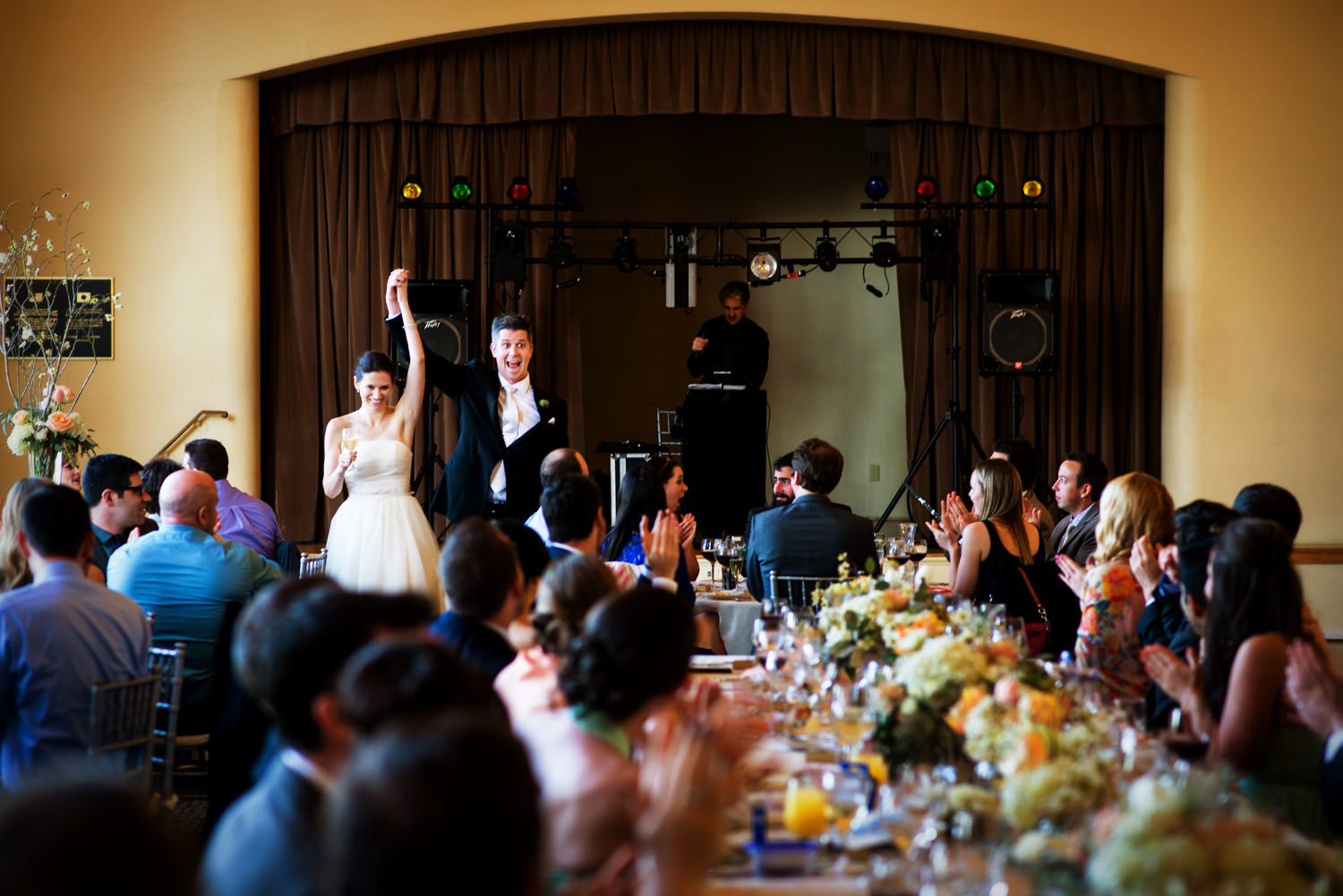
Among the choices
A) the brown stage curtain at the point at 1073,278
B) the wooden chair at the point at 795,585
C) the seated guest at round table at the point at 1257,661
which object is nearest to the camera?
the seated guest at round table at the point at 1257,661

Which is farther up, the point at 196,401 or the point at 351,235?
the point at 351,235

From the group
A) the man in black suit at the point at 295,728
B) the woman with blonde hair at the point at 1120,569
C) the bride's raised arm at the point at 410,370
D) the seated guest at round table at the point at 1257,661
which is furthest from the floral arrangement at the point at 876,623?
the bride's raised arm at the point at 410,370

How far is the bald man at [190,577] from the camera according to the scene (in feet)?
13.7

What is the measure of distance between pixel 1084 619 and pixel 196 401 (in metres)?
6.56

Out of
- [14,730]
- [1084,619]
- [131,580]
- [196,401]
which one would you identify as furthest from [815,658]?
[196,401]

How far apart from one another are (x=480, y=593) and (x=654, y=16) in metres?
6.86

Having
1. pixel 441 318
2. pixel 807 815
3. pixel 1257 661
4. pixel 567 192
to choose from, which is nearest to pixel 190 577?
pixel 807 815

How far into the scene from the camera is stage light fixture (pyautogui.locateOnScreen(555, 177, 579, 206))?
354 inches

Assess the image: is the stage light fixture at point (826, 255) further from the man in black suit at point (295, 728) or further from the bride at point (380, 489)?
the man in black suit at point (295, 728)

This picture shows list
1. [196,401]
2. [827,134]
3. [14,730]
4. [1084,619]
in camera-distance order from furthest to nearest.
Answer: [827,134] < [196,401] < [1084,619] < [14,730]

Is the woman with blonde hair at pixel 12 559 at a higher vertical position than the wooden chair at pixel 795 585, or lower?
higher

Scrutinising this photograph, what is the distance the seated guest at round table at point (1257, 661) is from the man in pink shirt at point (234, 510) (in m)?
4.01

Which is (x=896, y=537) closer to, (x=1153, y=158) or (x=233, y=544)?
(x=233, y=544)

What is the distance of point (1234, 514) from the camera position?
3443mm
